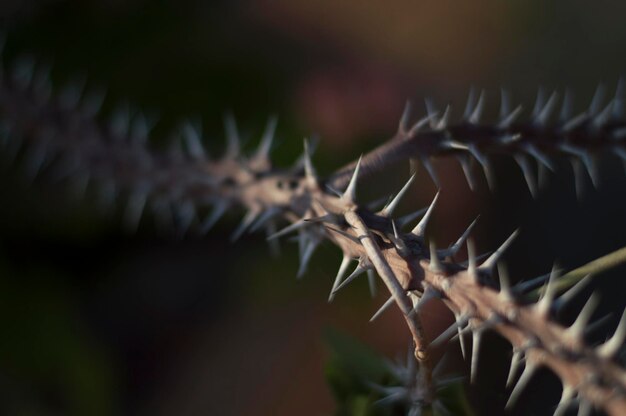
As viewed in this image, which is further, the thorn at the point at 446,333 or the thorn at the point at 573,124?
the thorn at the point at 573,124

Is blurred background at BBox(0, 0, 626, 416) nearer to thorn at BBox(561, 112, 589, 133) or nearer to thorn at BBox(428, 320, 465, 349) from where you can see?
thorn at BBox(561, 112, 589, 133)

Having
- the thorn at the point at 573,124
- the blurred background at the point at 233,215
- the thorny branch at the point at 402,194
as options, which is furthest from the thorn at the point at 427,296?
the blurred background at the point at 233,215

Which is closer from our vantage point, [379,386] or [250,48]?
[379,386]

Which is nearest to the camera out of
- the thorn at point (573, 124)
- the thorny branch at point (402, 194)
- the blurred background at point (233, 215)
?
the thorny branch at point (402, 194)

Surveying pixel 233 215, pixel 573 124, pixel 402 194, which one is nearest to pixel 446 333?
pixel 402 194

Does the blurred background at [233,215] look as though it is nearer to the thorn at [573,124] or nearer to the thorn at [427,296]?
the thorn at [573,124]

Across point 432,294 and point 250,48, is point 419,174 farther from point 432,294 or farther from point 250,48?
point 432,294

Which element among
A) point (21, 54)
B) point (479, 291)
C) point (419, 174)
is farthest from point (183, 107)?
point (479, 291)

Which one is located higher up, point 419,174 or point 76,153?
point 76,153
